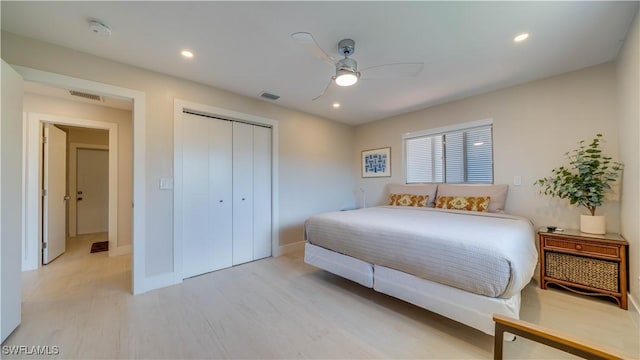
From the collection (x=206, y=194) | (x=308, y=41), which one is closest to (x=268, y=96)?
(x=206, y=194)

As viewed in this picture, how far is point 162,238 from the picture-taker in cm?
271

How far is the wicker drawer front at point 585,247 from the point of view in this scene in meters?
2.16

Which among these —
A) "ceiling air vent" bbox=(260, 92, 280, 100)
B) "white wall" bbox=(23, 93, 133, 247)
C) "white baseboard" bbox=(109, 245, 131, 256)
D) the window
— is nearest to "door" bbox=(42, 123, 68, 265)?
"white wall" bbox=(23, 93, 133, 247)

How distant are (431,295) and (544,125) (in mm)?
2584

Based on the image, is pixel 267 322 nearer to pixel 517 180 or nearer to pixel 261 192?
pixel 261 192

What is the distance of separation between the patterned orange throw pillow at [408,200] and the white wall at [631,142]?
192 cm

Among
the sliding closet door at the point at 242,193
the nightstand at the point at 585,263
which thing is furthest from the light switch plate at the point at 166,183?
the nightstand at the point at 585,263

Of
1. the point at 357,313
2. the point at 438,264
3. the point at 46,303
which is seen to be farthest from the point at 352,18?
the point at 46,303

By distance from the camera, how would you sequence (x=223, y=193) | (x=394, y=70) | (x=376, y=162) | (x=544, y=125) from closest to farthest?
(x=394, y=70), (x=544, y=125), (x=223, y=193), (x=376, y=162)

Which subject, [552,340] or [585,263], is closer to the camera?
[552,340]

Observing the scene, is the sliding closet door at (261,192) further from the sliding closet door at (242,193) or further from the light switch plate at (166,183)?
the light switch plate at (166,183)

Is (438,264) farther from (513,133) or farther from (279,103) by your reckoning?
(279,103)

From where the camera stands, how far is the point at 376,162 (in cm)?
473

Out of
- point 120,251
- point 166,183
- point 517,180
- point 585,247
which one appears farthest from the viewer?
point 120,251
